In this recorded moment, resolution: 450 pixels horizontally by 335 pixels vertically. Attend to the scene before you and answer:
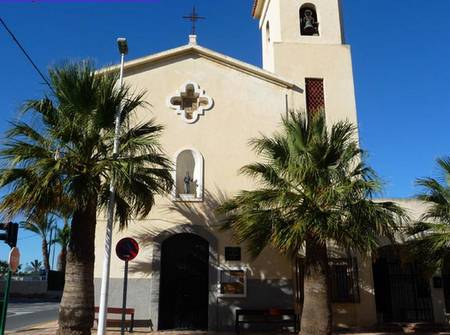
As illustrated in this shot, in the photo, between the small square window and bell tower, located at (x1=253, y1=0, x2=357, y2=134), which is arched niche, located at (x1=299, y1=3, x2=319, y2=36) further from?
the small square window

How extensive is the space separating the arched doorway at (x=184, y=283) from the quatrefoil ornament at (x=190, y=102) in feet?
14.1

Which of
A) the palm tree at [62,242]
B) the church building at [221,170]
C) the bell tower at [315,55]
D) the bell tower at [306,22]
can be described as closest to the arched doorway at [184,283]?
the church building at [221,170]

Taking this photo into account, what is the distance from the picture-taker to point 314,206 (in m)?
12.0

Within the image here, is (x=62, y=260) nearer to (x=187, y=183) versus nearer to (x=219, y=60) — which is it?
(x=187, y=183)

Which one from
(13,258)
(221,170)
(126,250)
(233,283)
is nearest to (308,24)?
(221,170)

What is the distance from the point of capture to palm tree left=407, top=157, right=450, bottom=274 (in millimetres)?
13578

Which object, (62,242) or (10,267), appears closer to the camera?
(10,267)

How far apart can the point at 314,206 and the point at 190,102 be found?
7200mm

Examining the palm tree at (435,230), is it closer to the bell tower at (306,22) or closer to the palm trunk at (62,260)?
the bell tower at (306,22)

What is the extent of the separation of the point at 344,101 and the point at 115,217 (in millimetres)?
9752

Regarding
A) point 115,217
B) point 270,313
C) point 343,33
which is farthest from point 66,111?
point 343,33

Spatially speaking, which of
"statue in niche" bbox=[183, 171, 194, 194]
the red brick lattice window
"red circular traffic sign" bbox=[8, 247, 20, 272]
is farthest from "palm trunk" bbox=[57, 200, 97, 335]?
the red brick lattice window

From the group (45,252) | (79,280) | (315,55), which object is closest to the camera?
(79,280)

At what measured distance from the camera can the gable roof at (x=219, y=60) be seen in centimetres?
1739
